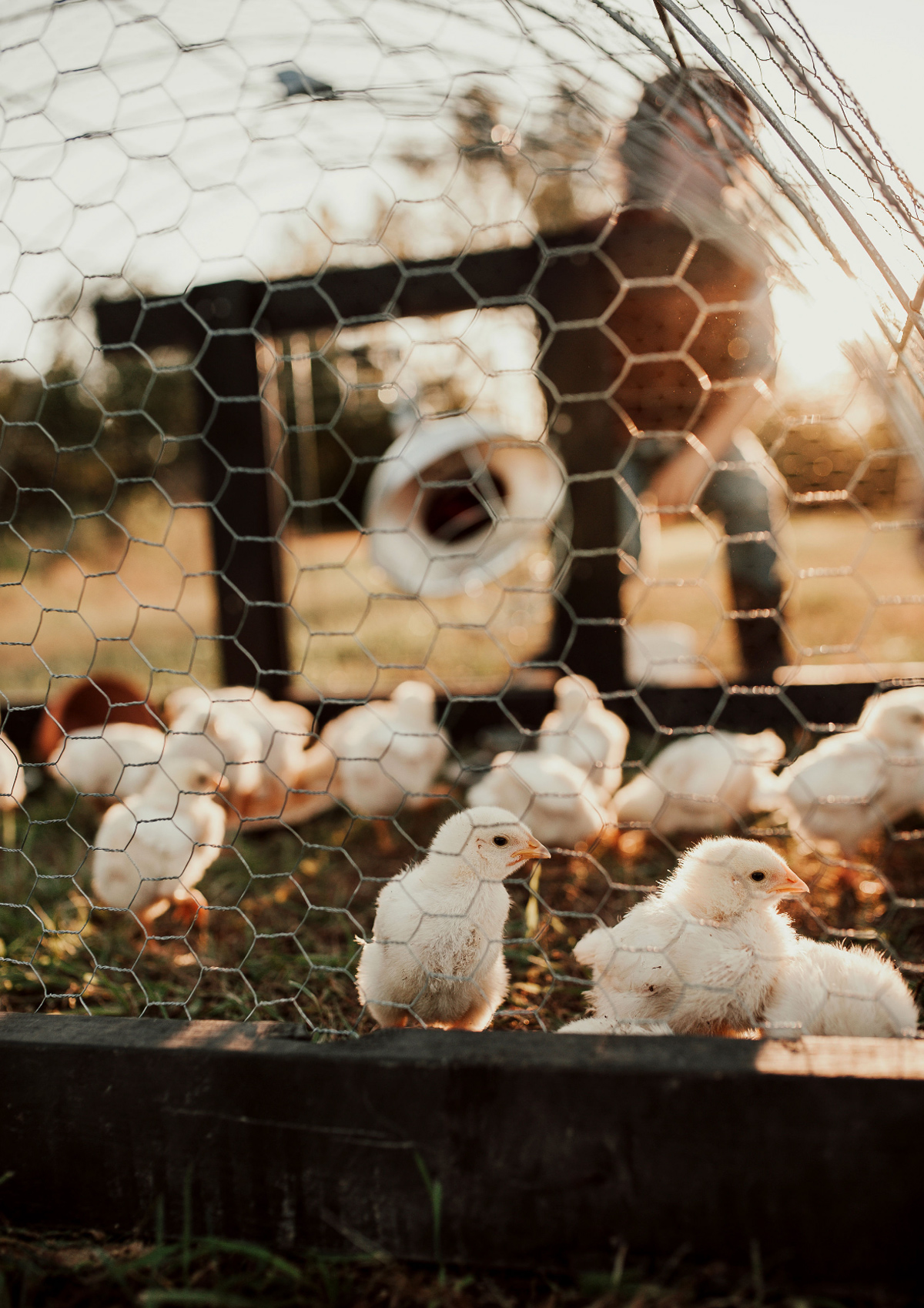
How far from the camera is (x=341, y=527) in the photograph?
4672mm

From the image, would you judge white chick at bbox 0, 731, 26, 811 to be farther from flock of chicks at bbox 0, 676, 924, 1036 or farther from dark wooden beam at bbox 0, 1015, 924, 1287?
dark wooden beam at bbox 0, 1015, 924, 1287

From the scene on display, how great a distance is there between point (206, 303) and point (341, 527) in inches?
100

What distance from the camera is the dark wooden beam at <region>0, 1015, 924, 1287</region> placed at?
64cm

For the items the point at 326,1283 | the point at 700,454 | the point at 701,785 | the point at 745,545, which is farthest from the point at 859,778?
the point at 326,1283

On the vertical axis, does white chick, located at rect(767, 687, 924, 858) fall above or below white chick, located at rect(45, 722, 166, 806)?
above

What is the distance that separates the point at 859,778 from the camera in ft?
5.31

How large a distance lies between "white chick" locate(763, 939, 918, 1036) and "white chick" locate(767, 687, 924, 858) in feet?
2.14

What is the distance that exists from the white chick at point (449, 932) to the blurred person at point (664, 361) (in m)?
0.30

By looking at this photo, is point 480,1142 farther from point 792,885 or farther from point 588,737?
point 588,737

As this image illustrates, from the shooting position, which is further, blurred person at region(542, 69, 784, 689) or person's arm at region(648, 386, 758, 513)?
person's arm at region(648, 386, 758, 513)

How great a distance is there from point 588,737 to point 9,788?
4.19 ft

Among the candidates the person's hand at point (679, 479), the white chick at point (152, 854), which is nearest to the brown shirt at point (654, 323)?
the person's hand at point (679, 479)

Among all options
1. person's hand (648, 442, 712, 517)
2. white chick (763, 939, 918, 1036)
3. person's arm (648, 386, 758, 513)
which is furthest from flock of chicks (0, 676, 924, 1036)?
person's hand (648, 442, 712, 517)

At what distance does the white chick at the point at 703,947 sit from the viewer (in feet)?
2.93
